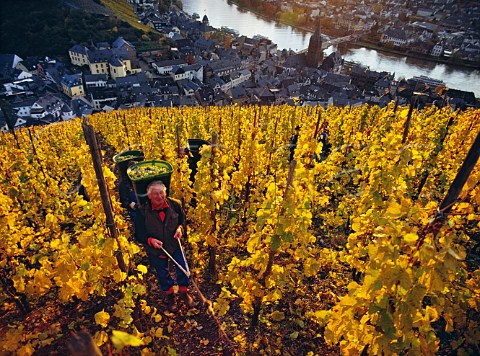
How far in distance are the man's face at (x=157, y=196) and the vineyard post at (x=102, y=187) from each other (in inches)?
24.0

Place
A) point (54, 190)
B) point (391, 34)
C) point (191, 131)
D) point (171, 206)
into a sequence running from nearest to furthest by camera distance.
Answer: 1. point (171, 206)
2. point (54, 190)
3. point (191, 131)
4. point (391, 34)

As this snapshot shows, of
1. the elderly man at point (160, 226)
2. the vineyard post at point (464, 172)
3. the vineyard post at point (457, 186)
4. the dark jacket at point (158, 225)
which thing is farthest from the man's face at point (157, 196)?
the vineyard post at point (464, 172)

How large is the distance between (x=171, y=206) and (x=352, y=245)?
3229mm

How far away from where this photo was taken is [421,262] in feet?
9.54

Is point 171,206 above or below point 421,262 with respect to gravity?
below

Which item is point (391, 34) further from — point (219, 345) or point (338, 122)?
point (219, 345)

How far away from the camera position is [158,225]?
184 inches

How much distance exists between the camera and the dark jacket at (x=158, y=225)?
4.64 metres

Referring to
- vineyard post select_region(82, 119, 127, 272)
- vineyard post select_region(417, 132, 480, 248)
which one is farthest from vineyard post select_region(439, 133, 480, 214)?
vineyard post select_region(82, 119, 127, 272)

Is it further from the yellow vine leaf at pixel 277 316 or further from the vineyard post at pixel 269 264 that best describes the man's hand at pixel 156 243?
the yellow vine leaf at pixel 277 316

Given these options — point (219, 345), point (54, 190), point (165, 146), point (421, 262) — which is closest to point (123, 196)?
point (165, 146)

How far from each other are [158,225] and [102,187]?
1.14 m

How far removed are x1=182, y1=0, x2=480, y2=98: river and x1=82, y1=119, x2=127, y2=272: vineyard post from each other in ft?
224

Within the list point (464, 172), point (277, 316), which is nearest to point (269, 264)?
point (277, 316)
